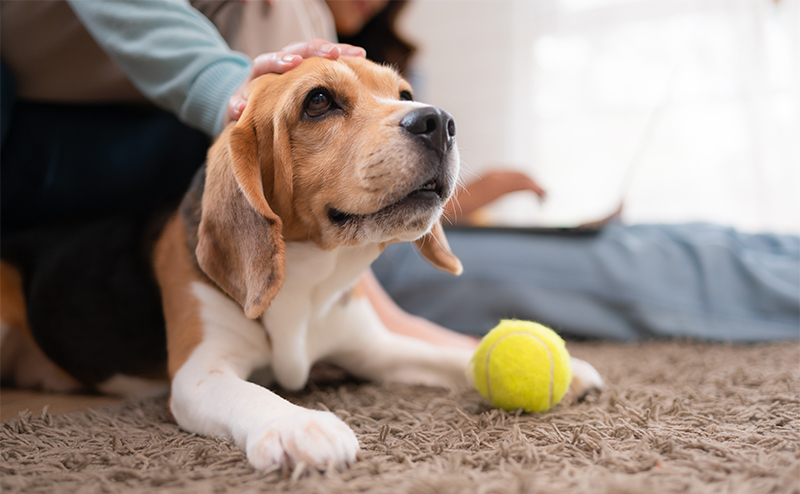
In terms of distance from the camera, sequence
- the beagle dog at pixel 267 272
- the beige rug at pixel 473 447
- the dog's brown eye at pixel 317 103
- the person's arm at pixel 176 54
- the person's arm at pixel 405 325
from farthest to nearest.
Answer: the person's arm at pixel 405 325 → the person's arm at pixel 176 54 → the dog's brown eye at pixel 317 103 → the beagle dog at pixel 267 272 → the beige rug at pixel 473 447

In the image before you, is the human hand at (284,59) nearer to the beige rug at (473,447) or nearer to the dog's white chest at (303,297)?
the dog's white chest at (303,297)

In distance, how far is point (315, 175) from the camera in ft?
4.30

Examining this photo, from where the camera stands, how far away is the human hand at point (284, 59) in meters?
1.42

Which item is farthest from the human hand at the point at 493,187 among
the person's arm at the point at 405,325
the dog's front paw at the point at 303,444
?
the dog's front paw at the point at 303,444

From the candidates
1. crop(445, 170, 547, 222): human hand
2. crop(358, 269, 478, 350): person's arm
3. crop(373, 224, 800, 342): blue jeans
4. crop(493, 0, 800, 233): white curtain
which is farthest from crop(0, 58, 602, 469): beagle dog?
crop(493, 0, 800, 233): white curtain

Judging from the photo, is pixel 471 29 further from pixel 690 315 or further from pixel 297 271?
pixel 297 271

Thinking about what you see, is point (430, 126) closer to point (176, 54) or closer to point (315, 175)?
point (315, 175)

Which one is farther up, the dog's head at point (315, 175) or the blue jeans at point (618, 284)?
the dog's head at point (315, 175)

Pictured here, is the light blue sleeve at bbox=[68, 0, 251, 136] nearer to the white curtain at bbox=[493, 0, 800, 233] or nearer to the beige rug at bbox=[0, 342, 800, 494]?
the beige rug at bbox=[0, 342, 800, 494]

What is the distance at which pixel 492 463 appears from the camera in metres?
0.97

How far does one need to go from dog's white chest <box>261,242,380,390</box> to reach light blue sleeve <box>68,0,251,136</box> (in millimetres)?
524

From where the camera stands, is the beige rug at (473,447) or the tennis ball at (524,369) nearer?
the beige rug at (473,447)

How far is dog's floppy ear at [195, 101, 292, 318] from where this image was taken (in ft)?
4.03

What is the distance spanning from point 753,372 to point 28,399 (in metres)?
2.23
